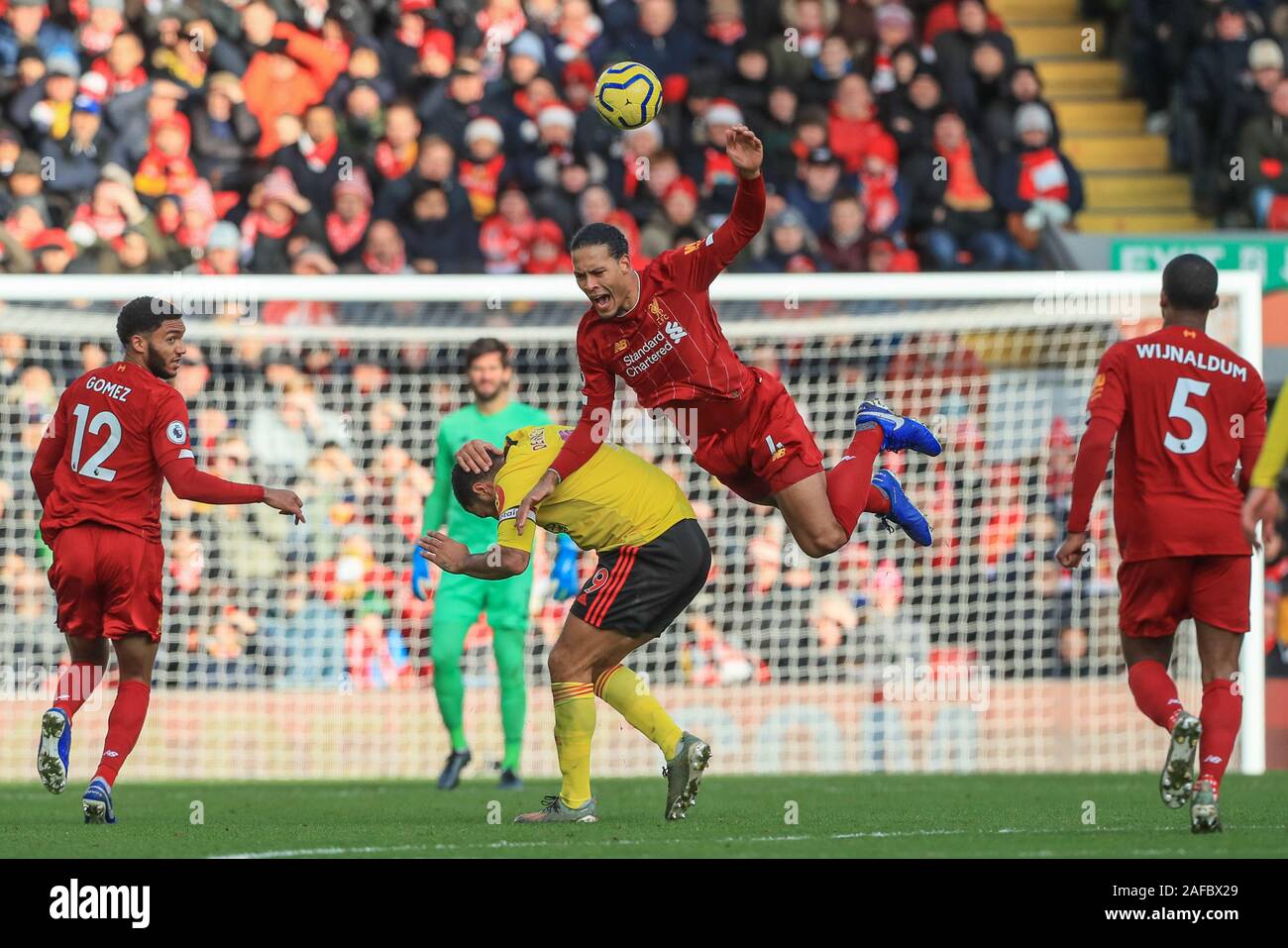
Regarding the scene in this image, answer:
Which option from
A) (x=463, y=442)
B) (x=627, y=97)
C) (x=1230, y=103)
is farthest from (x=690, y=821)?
(x=1230, y=103)

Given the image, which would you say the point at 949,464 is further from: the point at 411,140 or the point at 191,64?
the point at 191,64

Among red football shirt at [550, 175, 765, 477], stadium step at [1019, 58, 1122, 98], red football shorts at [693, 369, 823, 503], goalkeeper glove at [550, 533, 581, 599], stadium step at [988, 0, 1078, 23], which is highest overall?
stadium step at [988, 0, 1078, 23]

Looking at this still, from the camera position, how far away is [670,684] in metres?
11.5

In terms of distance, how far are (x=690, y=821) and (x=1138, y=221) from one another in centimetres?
968

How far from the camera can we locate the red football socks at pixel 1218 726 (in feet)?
21.4

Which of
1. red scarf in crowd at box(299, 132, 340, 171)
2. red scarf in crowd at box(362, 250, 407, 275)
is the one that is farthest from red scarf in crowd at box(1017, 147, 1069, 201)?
red scarf in crowd at box(299, 132, 340, 171)

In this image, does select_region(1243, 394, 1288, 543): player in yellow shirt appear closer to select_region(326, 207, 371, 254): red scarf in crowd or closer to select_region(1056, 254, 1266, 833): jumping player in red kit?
select_region(1056, 254, 1266, 833): jumping player in red kit

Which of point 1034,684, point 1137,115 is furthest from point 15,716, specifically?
point 1137,115

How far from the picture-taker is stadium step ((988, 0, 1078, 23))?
1811 centimetres

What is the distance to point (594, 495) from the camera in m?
7.05

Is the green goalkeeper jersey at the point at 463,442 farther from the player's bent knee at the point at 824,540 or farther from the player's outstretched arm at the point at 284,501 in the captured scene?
the player's outstretched arm at the point at 284,501

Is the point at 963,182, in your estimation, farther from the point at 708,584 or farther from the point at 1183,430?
the point at 1183,430

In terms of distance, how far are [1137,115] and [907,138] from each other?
3.57 meters

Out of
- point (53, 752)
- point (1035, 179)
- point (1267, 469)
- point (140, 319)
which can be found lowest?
point (53, 752)
